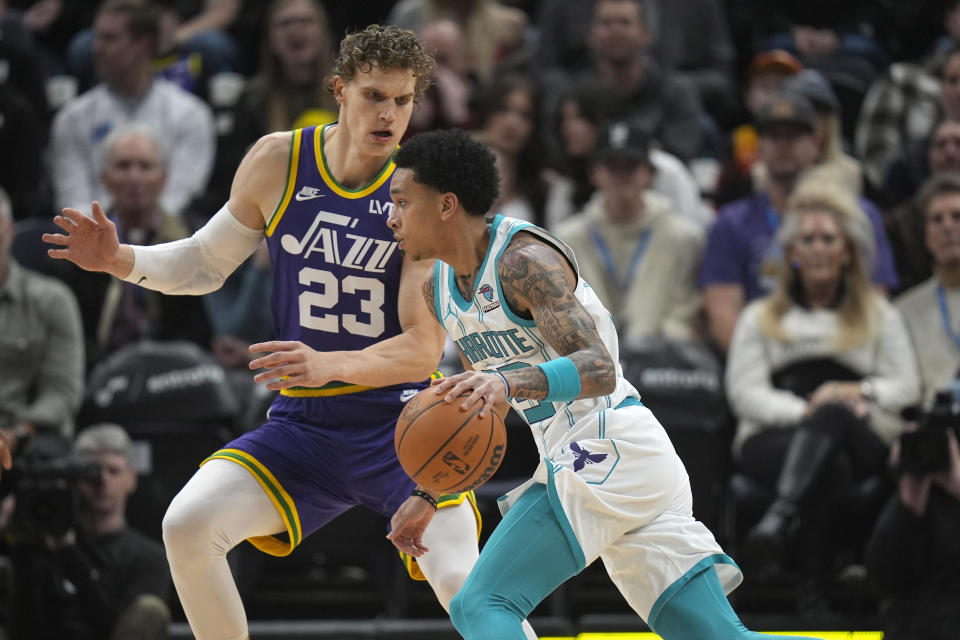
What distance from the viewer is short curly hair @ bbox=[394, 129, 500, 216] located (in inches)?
159

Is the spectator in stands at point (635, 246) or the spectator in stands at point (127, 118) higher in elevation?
the spectator in stands at point (127, 118)

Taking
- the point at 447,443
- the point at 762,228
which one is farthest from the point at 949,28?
the point at 447,443

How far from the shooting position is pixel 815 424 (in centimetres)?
644

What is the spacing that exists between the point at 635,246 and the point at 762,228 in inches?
26.9

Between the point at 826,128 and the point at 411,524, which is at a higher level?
the point at 826,128

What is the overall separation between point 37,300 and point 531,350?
3.93 metres

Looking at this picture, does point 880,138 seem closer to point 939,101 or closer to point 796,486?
point 939,101

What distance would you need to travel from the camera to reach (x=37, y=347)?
23.3 ft

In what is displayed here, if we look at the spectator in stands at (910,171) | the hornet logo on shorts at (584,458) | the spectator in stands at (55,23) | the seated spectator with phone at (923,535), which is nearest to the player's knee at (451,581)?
the hornet logo on shorts at (584,458)

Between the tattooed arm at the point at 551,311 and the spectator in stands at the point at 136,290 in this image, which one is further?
the spectator in stands at the point at 136,290

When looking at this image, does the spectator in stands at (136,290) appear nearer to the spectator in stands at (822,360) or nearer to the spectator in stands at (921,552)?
the spectator in stands at (822,360)

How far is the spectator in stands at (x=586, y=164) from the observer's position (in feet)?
26.3

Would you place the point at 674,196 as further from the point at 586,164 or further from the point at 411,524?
the point at 411,524

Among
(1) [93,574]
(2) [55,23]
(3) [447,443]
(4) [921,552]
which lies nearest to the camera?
(3) [447,443]
